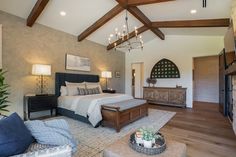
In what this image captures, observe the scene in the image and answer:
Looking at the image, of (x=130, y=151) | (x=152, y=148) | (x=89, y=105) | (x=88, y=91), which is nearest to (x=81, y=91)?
(x=88, y=91)

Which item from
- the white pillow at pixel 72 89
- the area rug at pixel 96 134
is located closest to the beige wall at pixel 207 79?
the area rug at pixel 96 134

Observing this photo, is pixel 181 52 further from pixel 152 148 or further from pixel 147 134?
pixel 152 148

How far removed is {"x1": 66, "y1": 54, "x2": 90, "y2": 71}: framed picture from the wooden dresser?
308 centimetres

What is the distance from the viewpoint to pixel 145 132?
5.33 ft

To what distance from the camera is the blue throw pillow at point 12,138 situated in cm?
120

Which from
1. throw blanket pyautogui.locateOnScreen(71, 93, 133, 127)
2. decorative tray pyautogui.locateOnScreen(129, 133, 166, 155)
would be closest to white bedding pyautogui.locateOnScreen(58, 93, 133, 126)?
throw blanket pyautogui.locateOnScreen(71, 93, 133, 127)

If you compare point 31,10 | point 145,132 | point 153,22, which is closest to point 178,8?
point 153,22

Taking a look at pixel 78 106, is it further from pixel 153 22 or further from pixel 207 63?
pixel 207 63

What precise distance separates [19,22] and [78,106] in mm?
2918

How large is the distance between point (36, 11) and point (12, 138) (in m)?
3.53

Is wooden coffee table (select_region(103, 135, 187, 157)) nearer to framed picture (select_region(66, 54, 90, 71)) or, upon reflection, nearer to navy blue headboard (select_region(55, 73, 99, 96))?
navy blue headboard (select_region(55, 73, 99, 96))

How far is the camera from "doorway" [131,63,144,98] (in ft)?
28.3

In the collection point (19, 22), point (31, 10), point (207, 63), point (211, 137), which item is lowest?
point (211, 137)

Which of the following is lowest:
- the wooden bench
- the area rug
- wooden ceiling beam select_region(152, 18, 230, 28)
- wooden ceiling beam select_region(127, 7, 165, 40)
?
the area rug
